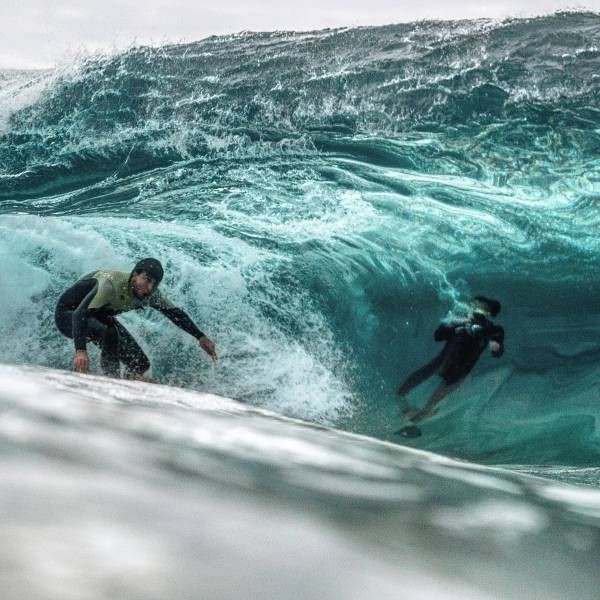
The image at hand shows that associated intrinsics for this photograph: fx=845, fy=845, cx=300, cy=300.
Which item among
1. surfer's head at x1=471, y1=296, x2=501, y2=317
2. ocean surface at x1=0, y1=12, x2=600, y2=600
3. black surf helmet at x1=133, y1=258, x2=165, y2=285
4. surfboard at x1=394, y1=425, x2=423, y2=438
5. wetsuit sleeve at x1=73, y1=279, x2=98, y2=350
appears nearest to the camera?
ocean surface at x1=0, y1=12, x2=600, y2=600

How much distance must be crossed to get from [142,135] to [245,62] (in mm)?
1252

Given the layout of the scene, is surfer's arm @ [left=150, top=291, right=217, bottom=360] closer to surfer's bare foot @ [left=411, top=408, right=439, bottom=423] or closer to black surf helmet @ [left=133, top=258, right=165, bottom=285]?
black surf helmet @ [left=133, top=258, right=165, bottom=285]

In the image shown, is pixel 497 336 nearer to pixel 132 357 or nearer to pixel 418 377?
pixel 418 377

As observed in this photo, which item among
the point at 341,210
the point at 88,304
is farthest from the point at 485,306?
the point at 88,304

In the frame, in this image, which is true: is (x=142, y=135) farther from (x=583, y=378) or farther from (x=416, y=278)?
Result: (x=583, y=378)

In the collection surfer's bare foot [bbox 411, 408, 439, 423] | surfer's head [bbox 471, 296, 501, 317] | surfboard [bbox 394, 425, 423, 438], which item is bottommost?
surfboard [bbox 394, 425, 423, 438]

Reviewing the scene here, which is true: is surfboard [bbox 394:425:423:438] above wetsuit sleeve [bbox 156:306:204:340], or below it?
below

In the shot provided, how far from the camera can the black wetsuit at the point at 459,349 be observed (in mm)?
4996

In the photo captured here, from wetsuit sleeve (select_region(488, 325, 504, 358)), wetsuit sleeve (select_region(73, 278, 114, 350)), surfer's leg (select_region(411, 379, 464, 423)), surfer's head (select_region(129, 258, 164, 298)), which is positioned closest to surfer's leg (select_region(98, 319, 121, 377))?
wetsuit sleeve (select_region(73, 278, 114, 350))

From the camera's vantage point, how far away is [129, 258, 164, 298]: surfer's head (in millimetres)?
4438

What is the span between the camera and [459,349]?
5.05 m

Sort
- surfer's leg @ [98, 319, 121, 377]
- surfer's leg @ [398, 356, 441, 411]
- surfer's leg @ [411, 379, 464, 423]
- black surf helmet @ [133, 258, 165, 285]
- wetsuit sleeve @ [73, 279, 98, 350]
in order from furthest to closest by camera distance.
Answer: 1. surfer's leg @ [398, 356, 441, 411]
2. surfer's leg @ [411, 379, 464, 423]
3. surfer's leg @ [98, 319, 121, 377]
4. black surf helmet @ [133, 258, 165, 285]
5. wetsuit sleeve @ [73, 279, 98, 350]

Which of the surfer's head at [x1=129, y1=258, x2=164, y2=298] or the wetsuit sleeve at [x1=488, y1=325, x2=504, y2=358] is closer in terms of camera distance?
the surfer's head at [x1=129, y1=258, x2=164, y2=298]

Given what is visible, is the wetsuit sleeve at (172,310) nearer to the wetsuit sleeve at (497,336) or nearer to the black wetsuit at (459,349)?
the black wetsuit at (459,349)
